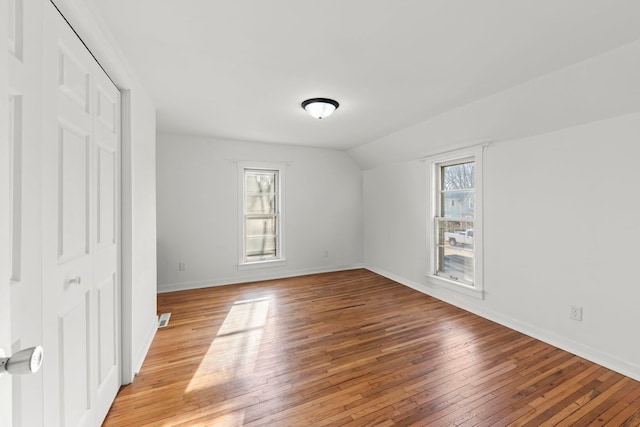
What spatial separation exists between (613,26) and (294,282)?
4353 mm

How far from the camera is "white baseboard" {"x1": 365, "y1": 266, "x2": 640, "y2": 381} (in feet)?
7.23

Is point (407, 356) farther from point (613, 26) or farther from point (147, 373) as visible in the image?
point (613, 26)

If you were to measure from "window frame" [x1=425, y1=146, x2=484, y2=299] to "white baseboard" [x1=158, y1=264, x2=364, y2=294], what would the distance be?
6.18 ft

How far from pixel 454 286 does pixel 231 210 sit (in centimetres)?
352

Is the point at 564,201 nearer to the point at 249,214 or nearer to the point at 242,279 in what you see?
the point at 249,214

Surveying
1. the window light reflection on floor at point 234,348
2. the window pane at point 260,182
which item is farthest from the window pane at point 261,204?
the window light reflection on floor at point 234,348

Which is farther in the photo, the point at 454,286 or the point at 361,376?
the point at 454,286

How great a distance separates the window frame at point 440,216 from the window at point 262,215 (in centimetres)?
249

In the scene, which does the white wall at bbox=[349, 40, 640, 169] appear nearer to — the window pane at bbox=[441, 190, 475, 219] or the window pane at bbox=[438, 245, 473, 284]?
the window pane at bbox=[441, 190, 475, 219]

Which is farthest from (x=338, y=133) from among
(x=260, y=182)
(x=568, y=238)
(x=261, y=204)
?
(x=568, y=238)

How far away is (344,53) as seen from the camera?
197 centimetres

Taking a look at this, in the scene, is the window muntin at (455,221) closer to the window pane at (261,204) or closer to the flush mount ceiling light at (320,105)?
the flush mount ceiling light at (320,105)

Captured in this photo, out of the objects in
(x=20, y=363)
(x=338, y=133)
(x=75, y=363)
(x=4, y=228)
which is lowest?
(x=75, y=363)

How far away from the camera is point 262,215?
495 cm
